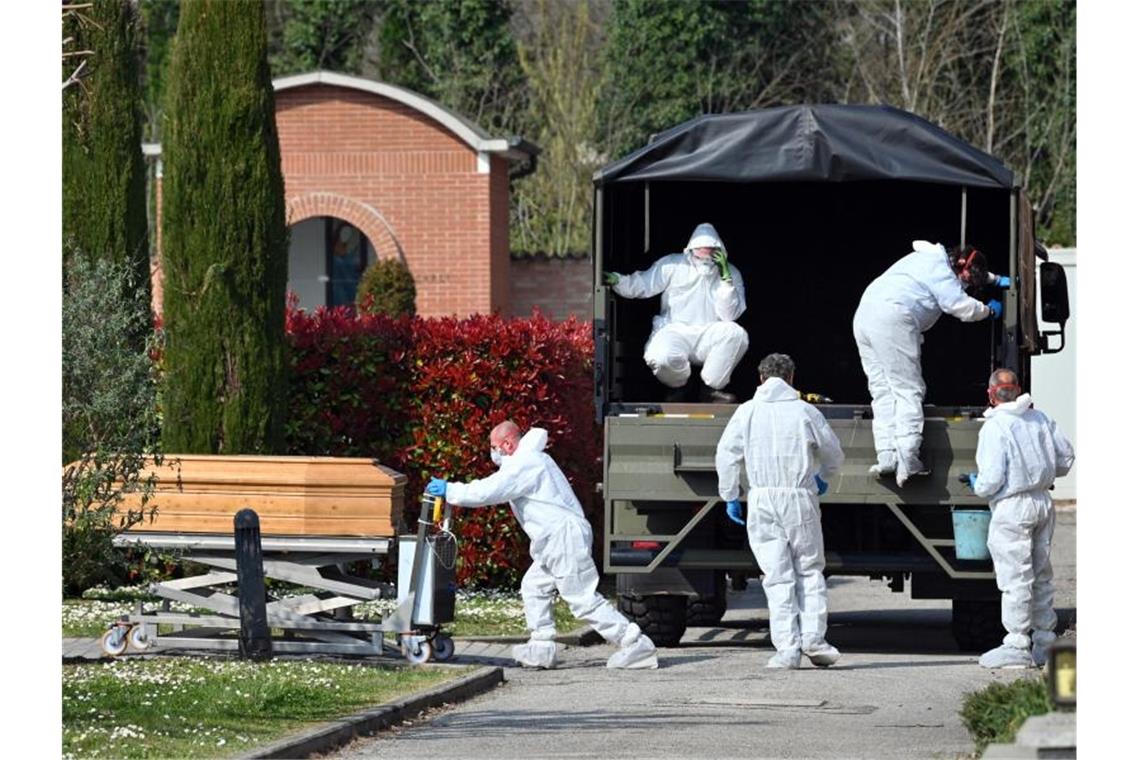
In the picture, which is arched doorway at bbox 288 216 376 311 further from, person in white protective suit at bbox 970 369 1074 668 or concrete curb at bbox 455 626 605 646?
person in white protective suit at bbox 970 369 1074 668

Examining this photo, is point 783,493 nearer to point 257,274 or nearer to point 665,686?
point 665,686

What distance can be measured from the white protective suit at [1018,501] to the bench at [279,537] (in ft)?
11.7

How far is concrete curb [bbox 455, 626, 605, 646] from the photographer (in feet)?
47.2

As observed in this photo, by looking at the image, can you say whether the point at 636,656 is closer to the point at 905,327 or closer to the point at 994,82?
the point at 905,327

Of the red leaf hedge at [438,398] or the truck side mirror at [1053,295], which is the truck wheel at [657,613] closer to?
the red leaf hedge at [438,398]

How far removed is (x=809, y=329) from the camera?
16328 mm

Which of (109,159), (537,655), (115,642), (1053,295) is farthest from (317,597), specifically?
(1053,295)

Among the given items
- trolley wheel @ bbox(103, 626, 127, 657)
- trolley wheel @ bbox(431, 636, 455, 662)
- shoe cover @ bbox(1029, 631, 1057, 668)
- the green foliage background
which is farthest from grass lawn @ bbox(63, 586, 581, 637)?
the green foliage background

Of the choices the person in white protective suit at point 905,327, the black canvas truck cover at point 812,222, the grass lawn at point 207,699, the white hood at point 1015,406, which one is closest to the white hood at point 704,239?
the black canvas truck cover at point 812,222

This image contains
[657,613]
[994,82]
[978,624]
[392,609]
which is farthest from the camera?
[994,82]

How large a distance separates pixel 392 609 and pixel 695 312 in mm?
3053

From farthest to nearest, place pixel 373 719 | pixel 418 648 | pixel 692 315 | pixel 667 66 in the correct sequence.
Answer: pixel 667 66, pixel 692 315, pixel 418 648, pixel 373 719

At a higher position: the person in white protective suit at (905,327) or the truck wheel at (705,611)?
the person in white protective suit at (905,327)

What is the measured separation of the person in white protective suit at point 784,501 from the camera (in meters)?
13.2
